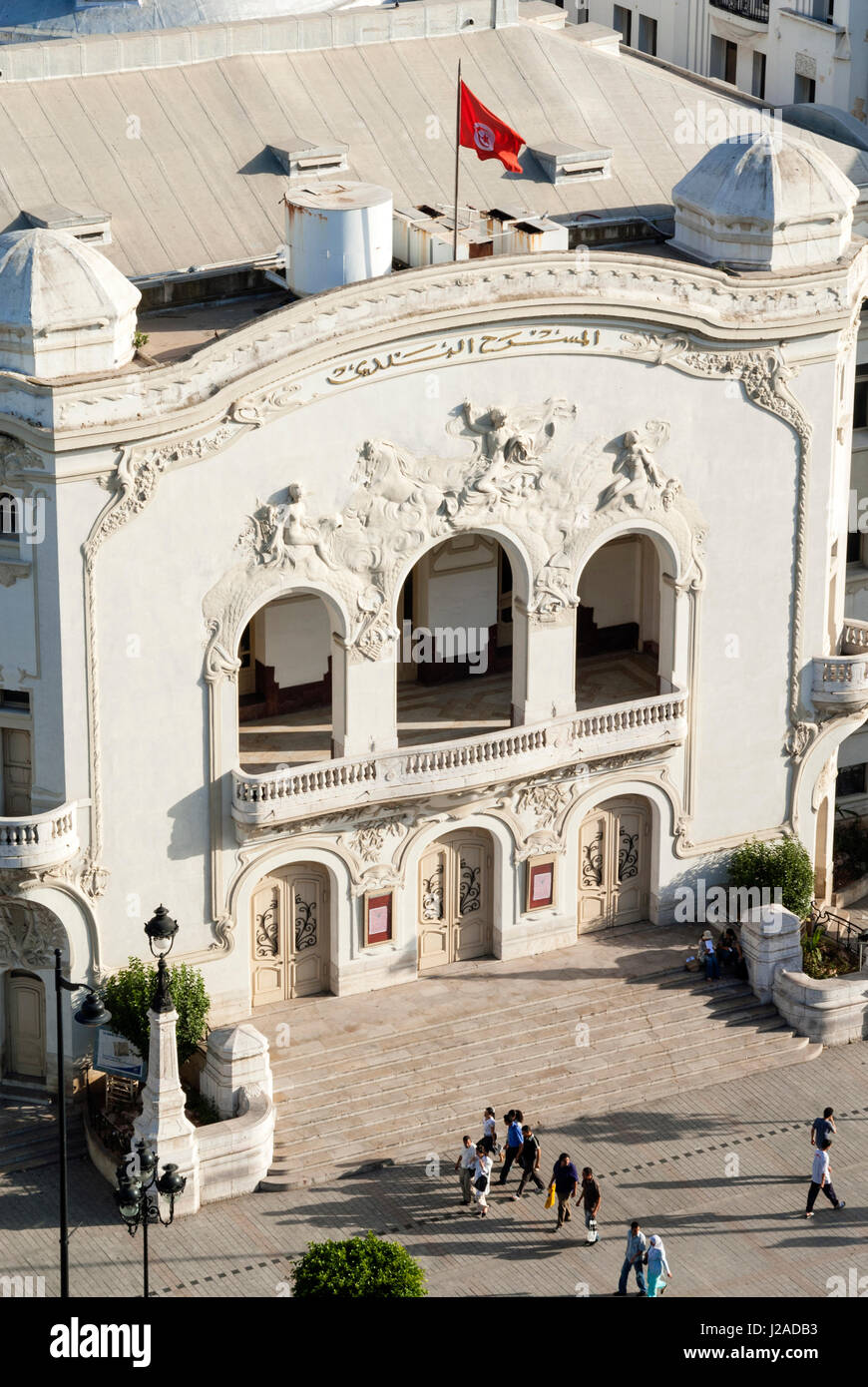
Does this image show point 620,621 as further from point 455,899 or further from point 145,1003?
point 145,1003

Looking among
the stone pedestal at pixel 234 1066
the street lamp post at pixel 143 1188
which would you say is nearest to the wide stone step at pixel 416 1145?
the stone pedestal at pixel 234 1066

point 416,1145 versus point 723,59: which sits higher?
point 723,59

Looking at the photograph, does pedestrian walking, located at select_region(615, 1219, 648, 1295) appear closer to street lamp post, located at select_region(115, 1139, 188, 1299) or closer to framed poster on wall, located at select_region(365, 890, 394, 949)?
street lamp post, located at select_region(115, 1139, 188, 1299)

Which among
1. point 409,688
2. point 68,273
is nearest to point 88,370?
point 68,273

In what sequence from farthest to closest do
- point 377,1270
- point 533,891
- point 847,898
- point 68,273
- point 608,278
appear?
point 847,898, point 533,891, point 608,278, point 68,273, point 377,1270

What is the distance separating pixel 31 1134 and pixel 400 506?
663 inches

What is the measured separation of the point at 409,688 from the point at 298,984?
28.0 ft

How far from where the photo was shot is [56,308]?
61656 millimetres

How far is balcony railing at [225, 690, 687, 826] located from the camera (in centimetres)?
6625

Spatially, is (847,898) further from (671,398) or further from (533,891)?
(671,398)

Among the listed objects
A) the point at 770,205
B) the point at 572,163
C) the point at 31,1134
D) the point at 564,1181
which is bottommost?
the point at 31,1134

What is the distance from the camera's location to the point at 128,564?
6372 centimetres

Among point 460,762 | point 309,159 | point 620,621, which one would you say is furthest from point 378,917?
point 309,159

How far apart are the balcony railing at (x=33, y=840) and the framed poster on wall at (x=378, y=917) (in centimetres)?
865
